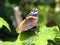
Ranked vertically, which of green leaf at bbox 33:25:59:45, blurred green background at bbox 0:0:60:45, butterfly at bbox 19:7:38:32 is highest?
butterfly at bbox 19:7:38:32

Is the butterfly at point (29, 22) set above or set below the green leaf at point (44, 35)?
above

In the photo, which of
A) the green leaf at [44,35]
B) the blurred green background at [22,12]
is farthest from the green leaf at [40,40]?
the blurred green background at [22,12]

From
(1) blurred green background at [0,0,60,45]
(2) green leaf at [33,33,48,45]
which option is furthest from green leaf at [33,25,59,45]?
(1) blurred green background at [0,0,60,45]

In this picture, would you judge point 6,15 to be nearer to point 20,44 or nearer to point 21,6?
point 21,6

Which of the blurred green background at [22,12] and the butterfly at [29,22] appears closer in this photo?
the butterfly at [29,22]

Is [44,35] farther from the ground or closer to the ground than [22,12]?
farther from the ground

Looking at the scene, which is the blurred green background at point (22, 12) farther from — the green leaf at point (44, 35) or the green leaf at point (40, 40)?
the green leaf at point (40, 40)

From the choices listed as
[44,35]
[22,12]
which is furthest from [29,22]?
[22,12]

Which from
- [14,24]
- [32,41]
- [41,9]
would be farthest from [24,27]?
[41,9]

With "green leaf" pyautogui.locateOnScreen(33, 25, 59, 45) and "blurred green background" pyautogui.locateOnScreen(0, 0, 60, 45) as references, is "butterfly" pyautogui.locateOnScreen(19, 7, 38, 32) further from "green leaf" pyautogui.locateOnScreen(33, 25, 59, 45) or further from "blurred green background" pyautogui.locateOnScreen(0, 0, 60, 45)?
"blurred green background" pyautogui.locateOnScreen(0, 0, 60, 45)

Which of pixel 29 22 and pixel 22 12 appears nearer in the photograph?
pixel 29 22

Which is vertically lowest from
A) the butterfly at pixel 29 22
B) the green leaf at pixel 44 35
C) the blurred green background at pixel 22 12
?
the blurred green background at pixel 22 12

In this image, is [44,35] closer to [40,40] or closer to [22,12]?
[40,40]
